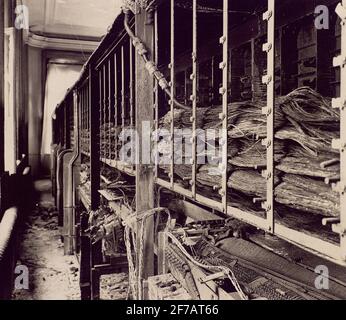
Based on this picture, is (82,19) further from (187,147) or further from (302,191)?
(302,191)

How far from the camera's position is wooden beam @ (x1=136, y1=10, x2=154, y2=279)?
2.74 m

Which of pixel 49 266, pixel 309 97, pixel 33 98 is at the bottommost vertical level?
pixel 49 266

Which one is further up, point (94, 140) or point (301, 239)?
point (94, 140)

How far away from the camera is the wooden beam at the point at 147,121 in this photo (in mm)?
2744

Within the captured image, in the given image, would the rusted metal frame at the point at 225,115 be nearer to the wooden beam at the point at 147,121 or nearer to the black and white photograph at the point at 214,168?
the black and white photograph at the point at 214,168

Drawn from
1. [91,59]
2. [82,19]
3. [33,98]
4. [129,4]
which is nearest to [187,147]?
[129,4]

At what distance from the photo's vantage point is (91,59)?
456cm

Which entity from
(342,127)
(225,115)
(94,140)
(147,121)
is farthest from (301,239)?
(94,140)

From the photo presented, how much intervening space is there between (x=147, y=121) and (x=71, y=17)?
35.0 ft

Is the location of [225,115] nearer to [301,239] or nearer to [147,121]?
[301,239]

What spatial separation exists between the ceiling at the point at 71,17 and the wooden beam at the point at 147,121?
8.06m

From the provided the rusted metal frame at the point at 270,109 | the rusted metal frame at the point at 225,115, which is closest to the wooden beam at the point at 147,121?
the rusted metal frame at the point at 225,115

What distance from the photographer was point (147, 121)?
110 inches

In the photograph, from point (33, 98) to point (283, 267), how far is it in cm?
1381
